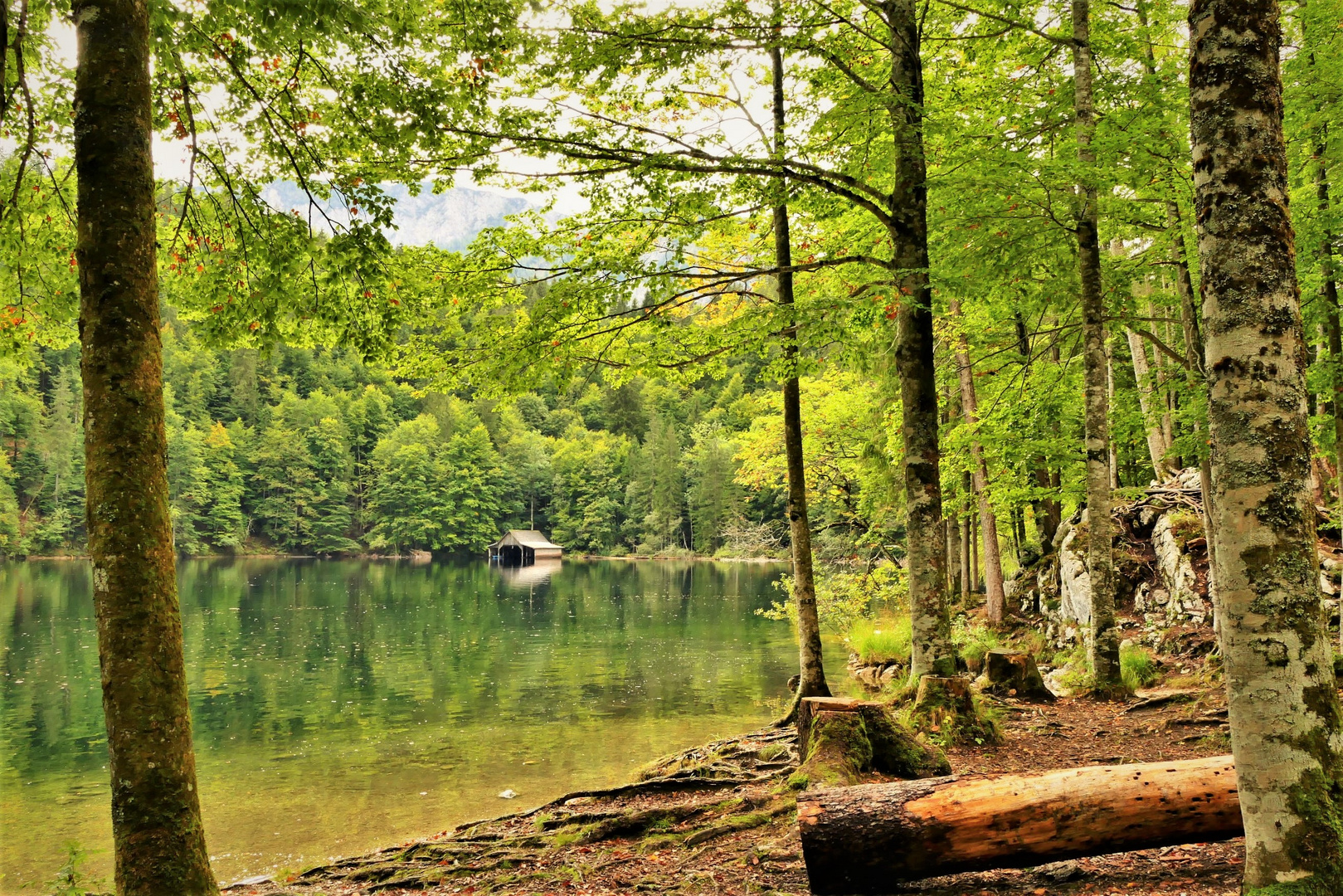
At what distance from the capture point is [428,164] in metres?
7.77

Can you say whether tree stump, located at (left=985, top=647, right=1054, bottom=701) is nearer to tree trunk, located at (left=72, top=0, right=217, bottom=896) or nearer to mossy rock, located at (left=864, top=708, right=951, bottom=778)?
mossy rock, located at (left=864, top=708, right=951, bottom=778)

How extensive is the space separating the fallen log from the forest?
2 centimetres

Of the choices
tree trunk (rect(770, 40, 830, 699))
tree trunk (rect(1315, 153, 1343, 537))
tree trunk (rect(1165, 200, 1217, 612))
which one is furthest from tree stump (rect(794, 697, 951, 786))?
tree trunk (rect(1315, 153, 1343, 537))

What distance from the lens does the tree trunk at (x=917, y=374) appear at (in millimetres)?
8289

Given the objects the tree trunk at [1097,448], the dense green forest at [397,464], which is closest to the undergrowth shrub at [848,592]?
the tree trunk at [1097,448]

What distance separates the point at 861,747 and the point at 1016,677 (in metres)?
5.40

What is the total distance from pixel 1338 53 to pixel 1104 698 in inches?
306

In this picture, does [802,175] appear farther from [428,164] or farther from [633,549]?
[633,549]

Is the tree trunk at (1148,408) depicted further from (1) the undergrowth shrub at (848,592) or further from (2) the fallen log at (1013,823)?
(2) the fallen log at (1013,823)

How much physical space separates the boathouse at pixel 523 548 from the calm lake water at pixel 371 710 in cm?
5113

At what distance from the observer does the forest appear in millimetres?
3352

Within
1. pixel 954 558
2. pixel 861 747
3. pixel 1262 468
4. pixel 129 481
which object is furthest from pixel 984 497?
pixel 129 481

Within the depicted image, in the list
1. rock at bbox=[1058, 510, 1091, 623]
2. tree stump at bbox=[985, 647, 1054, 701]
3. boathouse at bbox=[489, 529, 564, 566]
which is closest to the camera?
tree stump at bbox=[985, 647, 1054, 701]

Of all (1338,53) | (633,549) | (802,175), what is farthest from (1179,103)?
(633,549)
